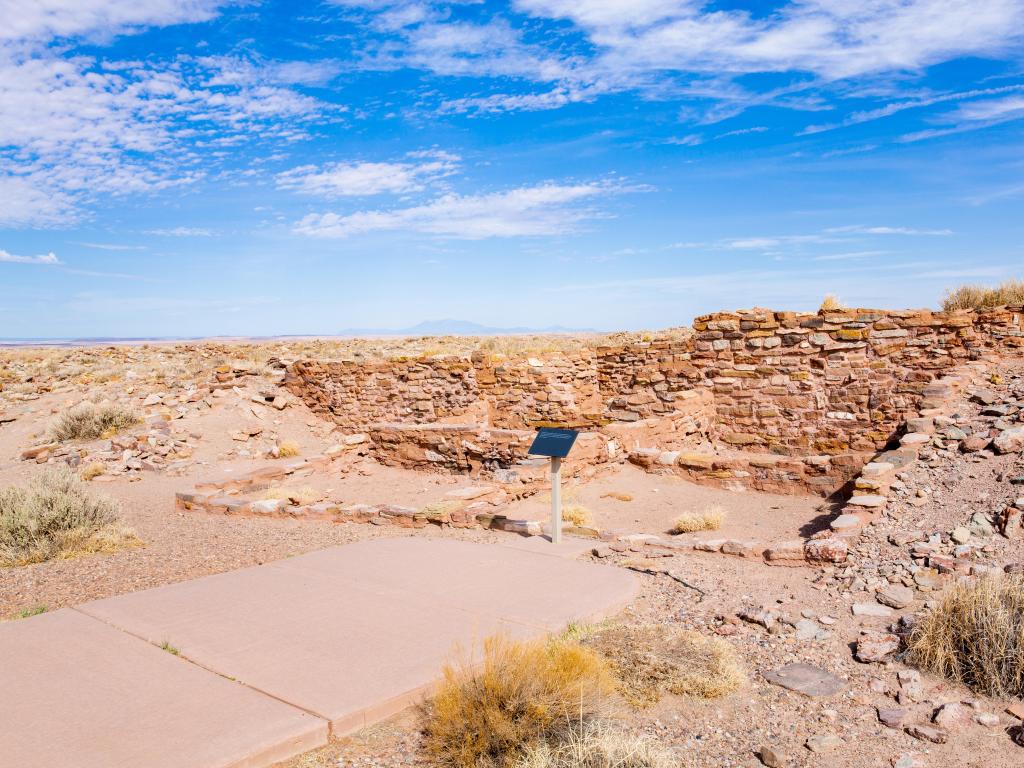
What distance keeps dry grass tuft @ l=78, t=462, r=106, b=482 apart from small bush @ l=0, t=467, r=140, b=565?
4.88 metres

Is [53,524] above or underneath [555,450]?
underneath

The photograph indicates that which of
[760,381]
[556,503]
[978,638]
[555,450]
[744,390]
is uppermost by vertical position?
[760,381]

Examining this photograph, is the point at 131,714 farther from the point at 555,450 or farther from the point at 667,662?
the point at 555,450

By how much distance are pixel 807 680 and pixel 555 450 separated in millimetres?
2923

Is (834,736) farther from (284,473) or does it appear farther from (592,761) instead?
(284,473)

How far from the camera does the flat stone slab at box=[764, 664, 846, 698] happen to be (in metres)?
3.90

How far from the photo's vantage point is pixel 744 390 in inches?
482

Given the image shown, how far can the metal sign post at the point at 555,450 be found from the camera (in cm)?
638

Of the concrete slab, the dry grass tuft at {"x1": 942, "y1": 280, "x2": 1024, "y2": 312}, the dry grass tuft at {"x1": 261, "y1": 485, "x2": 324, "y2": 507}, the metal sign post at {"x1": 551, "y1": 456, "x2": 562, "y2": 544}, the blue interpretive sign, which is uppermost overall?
the dry grass tuft at {"x1": 942, "y1": 280, "x2": 1024, "y2": 312}

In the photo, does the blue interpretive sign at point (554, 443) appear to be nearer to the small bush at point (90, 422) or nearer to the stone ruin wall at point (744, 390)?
the stone ruin wall at point (744, 390)

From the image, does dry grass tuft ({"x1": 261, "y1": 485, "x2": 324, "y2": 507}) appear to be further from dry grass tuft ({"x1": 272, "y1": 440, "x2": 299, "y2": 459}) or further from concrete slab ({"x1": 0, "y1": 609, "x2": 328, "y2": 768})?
concrete slab ({"x1": 0, "y1": 609, "x2": 328, "y2": 768})

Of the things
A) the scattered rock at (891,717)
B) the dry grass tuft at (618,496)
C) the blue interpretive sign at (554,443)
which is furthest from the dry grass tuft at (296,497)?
the scattered rock at (891,717)

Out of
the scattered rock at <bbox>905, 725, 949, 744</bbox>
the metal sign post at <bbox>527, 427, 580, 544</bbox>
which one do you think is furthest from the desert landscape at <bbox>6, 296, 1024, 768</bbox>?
the metal sign post at <bbox>527, 427, 580, 544</bbox>

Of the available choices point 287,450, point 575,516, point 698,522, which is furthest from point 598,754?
point 287,450
